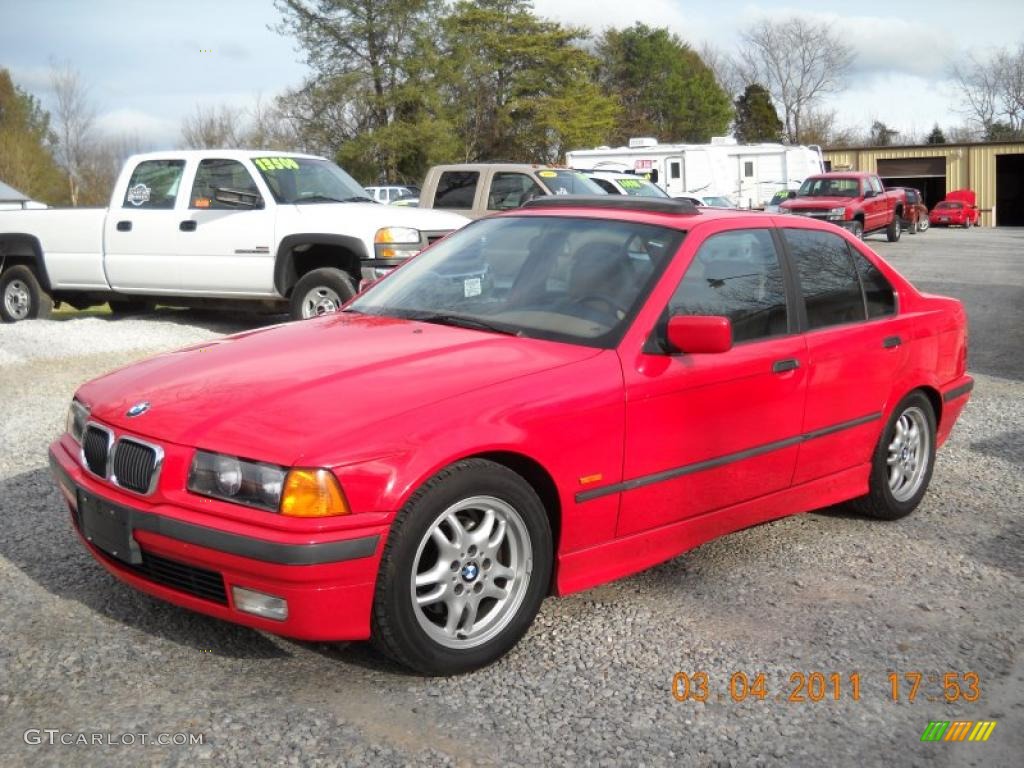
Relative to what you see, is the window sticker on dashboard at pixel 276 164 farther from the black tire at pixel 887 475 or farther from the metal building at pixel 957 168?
the metal building at pixel 957 168

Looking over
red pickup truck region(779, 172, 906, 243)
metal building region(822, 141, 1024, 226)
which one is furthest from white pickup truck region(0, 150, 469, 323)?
metal building region(822, 141, 1024, 226)

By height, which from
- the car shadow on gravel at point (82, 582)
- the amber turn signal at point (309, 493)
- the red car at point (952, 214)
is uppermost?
the red car at point (952, 214)

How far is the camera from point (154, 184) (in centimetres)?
1169

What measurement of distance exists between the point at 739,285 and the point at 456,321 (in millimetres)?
1196

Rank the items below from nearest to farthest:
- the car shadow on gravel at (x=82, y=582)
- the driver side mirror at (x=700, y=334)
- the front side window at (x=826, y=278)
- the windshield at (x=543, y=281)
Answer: the car shadow on gravel at (x=82, y=582), the driver side mirror at (x=700, y=334), the windshield at (x=543, y=281), the front side window at (x=826, y=278)

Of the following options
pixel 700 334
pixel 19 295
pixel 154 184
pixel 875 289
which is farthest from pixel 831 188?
pixel 700 334

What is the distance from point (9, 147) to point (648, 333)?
133 ft

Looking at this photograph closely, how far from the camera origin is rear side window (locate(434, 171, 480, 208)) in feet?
45.7

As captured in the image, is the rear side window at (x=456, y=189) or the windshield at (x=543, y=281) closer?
the windshield at (x=543, y=281)

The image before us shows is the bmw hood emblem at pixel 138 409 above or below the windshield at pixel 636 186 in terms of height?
below

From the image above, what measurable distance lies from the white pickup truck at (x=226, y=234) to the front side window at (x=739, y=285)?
6.12m

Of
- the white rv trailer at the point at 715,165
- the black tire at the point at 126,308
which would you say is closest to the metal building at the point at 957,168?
the white rv trailer at the point at 715,165

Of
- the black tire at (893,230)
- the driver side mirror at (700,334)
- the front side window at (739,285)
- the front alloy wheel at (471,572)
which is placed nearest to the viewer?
the front alloy wheel at (471,572)

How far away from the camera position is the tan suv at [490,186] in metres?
13.6
